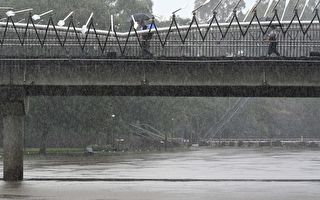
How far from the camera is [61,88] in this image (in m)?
42.5

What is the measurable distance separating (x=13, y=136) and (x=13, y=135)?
0.05 m

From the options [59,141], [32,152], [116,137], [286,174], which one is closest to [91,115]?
[32,152]

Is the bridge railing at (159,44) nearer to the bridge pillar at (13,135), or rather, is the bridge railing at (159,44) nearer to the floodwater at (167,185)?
the bridge pillar at (13,135)

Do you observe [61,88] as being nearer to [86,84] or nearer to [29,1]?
[86,84]

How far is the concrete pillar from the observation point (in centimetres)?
4141

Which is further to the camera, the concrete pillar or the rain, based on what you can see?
the concrete pillar

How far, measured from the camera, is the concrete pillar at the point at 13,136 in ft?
136

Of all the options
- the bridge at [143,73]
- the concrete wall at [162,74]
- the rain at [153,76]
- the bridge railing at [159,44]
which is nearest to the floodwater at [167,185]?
the rain at [153,76]

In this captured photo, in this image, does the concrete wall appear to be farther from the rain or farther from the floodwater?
the floodwater

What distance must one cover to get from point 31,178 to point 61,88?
5.24m

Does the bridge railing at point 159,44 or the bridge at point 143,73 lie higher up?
the bridge railing at point 159,44

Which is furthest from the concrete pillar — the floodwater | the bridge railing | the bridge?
the bridge railing

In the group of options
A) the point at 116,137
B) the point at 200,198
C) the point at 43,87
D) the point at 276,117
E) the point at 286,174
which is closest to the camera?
the point at 200,198

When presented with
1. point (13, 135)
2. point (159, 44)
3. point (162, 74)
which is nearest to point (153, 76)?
point (162, 74)
